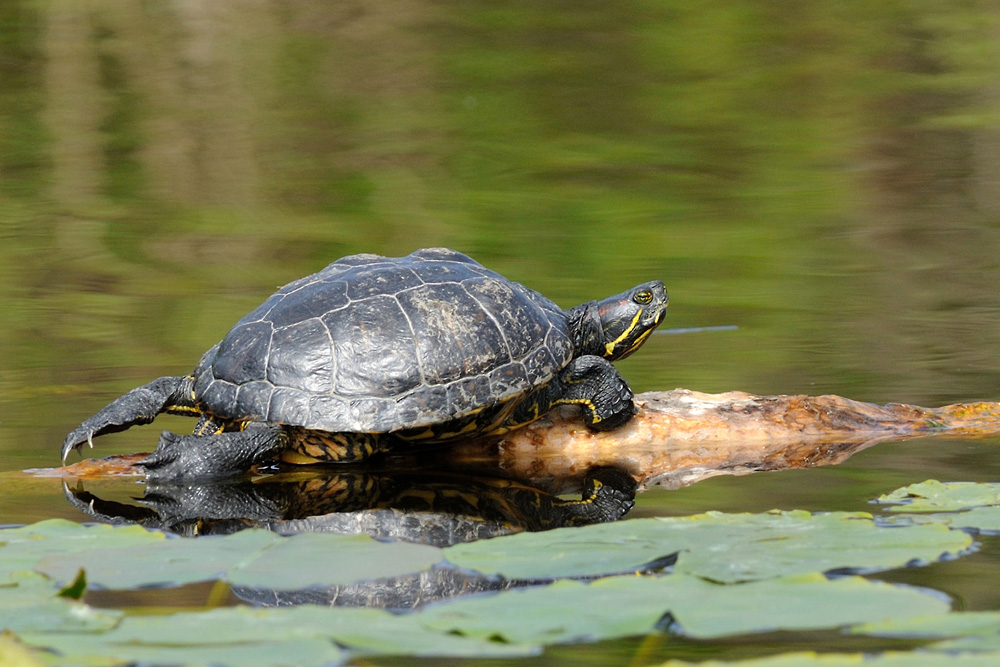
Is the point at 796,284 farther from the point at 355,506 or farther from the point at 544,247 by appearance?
the point at 355,506

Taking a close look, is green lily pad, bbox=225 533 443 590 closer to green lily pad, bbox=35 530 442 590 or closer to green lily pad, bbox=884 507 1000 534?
green lily pad, bbox=35 530 442 590

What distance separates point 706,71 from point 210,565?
49.3 ft

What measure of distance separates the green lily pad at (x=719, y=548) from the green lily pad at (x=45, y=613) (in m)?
0.82

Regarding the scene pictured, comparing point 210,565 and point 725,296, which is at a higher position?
point 210,565

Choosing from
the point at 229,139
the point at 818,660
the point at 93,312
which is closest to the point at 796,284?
the point at 93,312

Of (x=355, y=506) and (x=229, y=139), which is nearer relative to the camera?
(x=355, y=506)

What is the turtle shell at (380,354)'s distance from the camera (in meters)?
4.48

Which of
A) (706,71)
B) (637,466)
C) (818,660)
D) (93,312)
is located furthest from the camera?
→ (706,71)

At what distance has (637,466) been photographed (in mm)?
4711

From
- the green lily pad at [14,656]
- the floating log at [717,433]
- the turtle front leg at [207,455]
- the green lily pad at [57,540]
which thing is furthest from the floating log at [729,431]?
the green lily pad at [14,656]

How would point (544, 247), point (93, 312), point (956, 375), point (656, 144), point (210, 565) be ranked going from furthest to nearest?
point (656, 144) → point (544, 247) → point (93, 312) → point (956, 375) → point (210, 565)

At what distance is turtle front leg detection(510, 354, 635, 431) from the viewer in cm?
474

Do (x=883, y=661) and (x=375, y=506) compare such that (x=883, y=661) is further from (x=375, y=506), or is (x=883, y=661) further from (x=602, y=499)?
(x=375, y=506)

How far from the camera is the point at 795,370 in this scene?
237 inches
